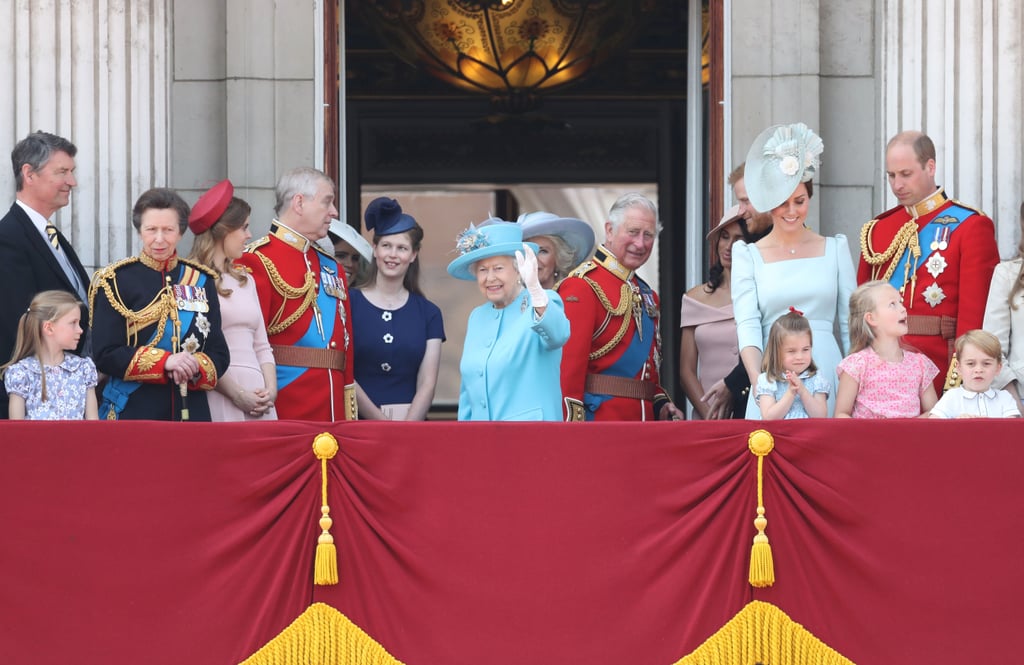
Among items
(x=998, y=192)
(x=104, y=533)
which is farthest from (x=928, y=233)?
(x=104, y=533)

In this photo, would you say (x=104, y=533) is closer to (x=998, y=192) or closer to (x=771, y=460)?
(x=771, y=460)

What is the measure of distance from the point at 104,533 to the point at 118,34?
325 centimetres

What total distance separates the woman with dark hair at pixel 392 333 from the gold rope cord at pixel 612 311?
71cm

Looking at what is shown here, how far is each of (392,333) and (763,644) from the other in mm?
2434

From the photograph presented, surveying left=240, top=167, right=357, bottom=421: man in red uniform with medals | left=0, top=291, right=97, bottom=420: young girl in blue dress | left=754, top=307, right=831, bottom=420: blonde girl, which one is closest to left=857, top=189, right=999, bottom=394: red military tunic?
left=754, top=307, right=831, bottom=420: blonde girl

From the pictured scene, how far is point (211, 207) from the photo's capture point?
7301 millimetres

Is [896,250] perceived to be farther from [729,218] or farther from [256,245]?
[256,245]

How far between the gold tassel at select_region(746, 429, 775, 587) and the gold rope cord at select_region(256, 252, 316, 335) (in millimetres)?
2168

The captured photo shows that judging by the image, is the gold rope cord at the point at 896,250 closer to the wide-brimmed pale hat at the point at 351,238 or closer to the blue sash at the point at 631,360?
the blue sash at the point at 631,360

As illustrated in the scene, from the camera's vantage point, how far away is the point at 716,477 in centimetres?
627

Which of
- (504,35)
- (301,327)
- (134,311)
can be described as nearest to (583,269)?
(301,327)

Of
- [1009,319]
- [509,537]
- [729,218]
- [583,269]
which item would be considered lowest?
[509,537]

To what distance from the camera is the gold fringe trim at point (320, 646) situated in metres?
6.23

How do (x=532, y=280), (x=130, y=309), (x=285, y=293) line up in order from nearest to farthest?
(x=532, y=280)
(x=130, y=309)
(x=285, y=293)
